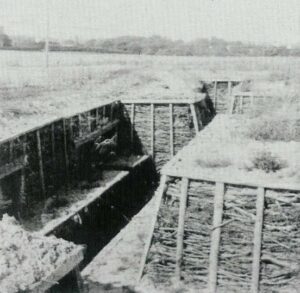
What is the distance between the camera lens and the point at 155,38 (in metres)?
78.6

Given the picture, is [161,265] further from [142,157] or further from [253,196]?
[142,157]

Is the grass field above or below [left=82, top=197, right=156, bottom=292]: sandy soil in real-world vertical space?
above

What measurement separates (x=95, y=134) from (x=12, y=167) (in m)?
4.23

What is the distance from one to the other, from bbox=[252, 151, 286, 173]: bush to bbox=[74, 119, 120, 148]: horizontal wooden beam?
570cm

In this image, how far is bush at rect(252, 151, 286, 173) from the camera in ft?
25.0

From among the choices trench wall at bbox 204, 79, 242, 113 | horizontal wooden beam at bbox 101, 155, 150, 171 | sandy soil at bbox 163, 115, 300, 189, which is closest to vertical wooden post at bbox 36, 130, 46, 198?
horizontal wooden beam at bbox 101, 155, 150, 171

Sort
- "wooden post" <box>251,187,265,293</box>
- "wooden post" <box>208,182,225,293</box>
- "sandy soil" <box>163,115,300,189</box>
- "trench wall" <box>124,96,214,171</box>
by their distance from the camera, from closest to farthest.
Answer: "wooden post" <box>251,187,265,293</box> → "wooden post" <box>208,182,225,293</box> → "sandy soil" <box>163,115,300,189</box> → "trench wall" <box>124,96,214,171</box>

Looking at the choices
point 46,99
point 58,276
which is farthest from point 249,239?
point 46,99

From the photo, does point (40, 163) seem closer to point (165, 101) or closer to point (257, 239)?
point (257, 239)

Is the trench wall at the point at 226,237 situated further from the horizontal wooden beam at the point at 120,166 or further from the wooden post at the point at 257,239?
the horizontal wooden beam at the point at 120,166

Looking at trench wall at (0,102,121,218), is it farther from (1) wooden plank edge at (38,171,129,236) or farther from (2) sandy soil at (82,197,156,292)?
(2) sandy soil at (82,197,156,292)

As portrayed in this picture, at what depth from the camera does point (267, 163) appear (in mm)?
7621

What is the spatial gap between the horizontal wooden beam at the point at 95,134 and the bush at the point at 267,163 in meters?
5.70

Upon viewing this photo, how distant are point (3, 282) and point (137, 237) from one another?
6.22m
